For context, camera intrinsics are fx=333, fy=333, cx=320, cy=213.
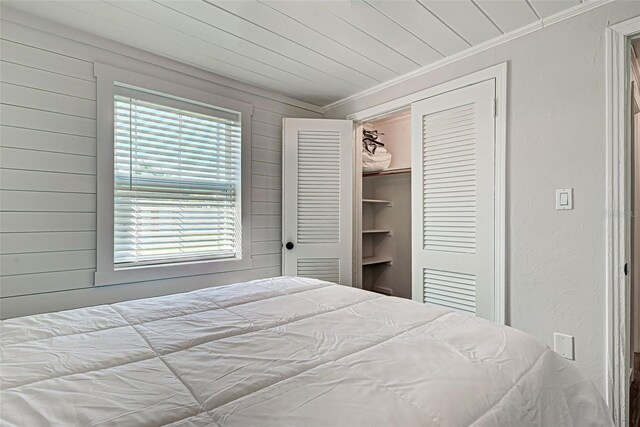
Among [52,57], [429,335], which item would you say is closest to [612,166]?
[429,335]

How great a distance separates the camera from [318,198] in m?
3.09

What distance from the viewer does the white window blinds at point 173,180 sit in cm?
229

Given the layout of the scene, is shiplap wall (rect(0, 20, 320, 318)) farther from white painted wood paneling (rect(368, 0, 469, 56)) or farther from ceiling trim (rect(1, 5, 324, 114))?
white painted wood paneling (rect(368, 0, 469, 56))

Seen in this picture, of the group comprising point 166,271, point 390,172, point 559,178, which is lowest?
point 166,271

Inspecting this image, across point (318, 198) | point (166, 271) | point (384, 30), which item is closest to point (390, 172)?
point (318, 198)

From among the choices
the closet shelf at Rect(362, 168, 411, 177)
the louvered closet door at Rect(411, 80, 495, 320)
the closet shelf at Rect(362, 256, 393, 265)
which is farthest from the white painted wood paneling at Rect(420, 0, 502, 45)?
the closet shelf at Rect(362, 256, 393, 265)

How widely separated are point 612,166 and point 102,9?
9.39 feet

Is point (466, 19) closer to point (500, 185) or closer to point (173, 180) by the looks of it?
point (500, 185)

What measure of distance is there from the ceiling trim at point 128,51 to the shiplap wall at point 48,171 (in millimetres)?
19

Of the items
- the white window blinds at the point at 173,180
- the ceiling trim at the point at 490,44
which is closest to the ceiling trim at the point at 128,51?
the white window blinds at the point at 173,180

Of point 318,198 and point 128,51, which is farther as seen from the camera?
point 318,198

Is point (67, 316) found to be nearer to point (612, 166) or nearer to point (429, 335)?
point (429, 335)

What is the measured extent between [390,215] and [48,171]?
3.31 metres

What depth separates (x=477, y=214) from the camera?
2266mm
